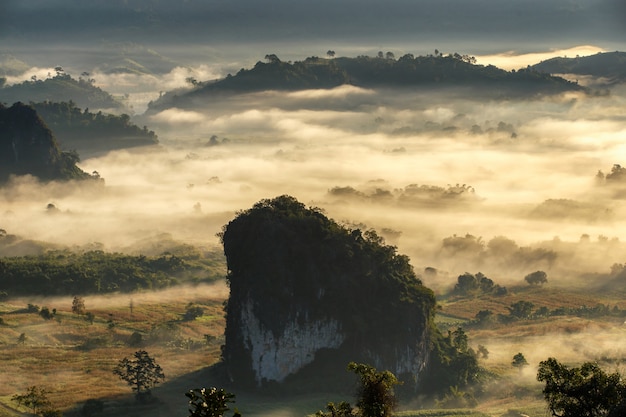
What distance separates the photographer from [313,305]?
153250mm

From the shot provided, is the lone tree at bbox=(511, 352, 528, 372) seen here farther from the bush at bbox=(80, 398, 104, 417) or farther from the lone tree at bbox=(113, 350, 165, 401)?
the bush at bbox=(80, 398, 104, 417)

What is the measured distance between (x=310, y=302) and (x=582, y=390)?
68.6 m

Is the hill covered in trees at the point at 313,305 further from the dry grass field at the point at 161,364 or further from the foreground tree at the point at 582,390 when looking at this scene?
the foreground tree at the point at 582,390

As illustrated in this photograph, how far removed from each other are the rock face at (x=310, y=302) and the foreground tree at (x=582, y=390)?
212 ft

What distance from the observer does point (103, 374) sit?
15488 cm

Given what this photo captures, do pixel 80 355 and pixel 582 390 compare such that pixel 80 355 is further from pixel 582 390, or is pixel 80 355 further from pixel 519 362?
pixel 582 390

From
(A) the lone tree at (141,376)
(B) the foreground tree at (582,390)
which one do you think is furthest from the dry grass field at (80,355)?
(B) the foreground tree at (582,390)

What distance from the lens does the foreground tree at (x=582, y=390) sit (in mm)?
88069

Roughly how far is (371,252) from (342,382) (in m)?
22.9

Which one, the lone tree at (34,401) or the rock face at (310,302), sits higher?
the rock face at (310,302)

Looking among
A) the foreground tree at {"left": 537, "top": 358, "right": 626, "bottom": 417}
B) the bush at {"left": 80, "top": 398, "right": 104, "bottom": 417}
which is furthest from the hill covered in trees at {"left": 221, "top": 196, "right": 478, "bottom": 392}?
the foreground tree at {"left": 537, "top": 358, "right": 626, "bottom": 417}

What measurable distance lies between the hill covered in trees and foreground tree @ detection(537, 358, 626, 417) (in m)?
64.0

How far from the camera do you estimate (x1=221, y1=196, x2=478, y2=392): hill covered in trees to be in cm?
15162

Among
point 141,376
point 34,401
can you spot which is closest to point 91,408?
point 34,401
